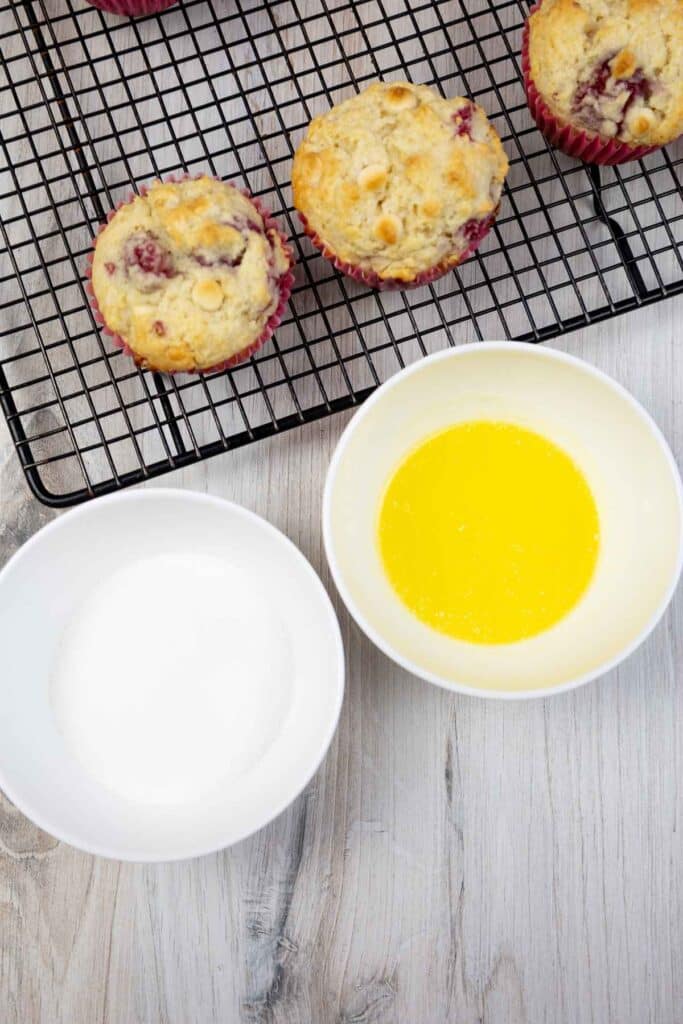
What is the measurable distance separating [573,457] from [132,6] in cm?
136

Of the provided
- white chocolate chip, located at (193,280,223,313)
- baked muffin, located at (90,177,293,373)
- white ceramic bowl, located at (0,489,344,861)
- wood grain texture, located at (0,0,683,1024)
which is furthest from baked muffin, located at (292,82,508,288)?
white ceramic bowl, located at (0,489,344,861)

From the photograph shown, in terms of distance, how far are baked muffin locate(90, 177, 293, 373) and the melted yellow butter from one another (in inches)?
20.3

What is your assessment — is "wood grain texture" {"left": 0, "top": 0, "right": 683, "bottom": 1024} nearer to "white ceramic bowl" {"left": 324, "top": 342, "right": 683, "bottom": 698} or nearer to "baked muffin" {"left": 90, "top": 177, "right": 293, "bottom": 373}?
"white ceramic bowl" {"left": 324, "top": 342, "right": 683, "bottom": 698}

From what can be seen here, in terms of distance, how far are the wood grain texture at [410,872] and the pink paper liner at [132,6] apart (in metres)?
0.96

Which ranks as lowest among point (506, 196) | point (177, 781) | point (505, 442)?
point (177, 781)

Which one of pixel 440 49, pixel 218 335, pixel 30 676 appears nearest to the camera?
pixel 218 335

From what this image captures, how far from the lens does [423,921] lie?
214 cm

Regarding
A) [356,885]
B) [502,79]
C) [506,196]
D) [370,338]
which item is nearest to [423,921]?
[356,885]

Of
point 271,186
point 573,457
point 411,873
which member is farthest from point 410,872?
point 271,186

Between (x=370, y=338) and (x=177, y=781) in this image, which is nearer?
(x=177, y=781)

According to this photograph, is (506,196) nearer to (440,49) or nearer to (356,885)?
(440,49)

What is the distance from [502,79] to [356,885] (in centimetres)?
188

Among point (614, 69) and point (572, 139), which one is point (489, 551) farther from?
point (614, 69)

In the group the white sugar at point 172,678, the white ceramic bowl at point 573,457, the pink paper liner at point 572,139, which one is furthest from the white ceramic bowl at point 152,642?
the pink paper liner at point 572,139
